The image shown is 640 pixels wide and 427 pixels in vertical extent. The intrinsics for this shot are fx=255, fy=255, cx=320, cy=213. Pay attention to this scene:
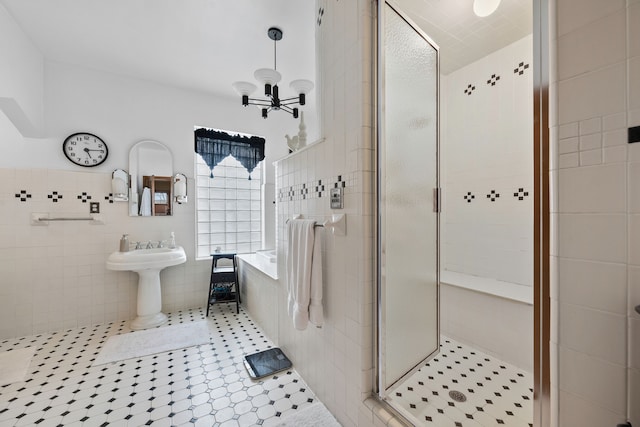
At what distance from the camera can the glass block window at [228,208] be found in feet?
11.4

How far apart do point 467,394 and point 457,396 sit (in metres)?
0.07

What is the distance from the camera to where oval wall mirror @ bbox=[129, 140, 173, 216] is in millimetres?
2920

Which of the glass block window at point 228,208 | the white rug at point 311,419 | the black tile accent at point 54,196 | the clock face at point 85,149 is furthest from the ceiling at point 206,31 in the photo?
the white rug at point 311,419

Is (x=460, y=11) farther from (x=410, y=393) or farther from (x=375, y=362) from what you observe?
(x=410, y=393)

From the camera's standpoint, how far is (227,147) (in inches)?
137

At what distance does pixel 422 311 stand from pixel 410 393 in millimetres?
508

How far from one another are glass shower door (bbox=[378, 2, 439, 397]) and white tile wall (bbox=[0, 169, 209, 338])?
2.83 meters

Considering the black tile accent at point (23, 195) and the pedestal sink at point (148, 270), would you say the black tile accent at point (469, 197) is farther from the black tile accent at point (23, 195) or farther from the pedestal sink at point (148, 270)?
the black tile accent at point (23, 195)

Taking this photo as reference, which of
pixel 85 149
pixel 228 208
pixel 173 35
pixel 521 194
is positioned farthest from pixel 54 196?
pixel 521 194

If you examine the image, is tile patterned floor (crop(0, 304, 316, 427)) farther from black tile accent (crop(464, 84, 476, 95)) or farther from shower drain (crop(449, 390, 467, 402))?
black tile accent (crop(464, 84, 476, 95))

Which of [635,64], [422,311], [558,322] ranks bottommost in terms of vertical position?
[422,311]

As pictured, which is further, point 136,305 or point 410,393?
point 136,305

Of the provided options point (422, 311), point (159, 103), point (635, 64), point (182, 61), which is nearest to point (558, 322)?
point (635, 64)

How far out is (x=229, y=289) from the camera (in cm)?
318
